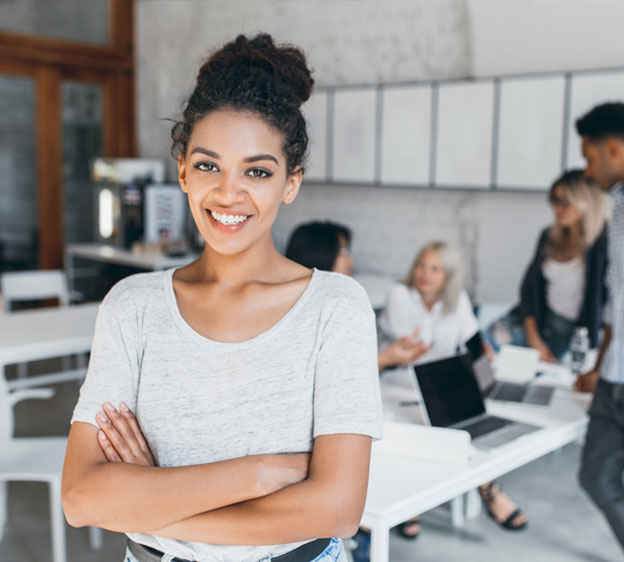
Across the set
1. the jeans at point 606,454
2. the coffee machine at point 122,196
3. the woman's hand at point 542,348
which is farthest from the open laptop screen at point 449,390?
the coffee machine at point 122,196

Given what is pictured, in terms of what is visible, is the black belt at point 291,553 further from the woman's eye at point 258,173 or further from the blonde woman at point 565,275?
the blonde woman at point 565,275

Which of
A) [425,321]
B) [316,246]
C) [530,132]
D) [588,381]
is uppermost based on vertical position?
[530,132]

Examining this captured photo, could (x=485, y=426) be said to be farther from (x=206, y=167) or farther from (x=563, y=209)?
(x=563, y=209)

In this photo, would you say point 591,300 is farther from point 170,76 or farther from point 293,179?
point 170,76

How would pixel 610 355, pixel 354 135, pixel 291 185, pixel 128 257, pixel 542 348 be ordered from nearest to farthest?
pixel 291 185 → pixel 610 355 → pixel 542 348 → pixel 354 135 → pixel 128 257

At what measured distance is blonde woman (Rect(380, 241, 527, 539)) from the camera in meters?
3.15

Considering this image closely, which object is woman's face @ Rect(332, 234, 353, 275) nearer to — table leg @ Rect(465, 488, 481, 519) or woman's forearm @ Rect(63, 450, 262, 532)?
table leg @ Rect(465, 488, 481, 519)

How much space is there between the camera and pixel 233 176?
1.01 meters

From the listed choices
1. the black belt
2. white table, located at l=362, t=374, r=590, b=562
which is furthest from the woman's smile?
white table, located at l=362, t=374, r=590, b=562

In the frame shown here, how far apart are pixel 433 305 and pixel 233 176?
2297 millimetres

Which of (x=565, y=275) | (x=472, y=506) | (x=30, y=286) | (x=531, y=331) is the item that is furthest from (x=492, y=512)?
(x=30, y=286)

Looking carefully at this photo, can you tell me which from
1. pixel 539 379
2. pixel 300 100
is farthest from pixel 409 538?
pixel 300 100

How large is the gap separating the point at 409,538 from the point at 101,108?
5530 mm

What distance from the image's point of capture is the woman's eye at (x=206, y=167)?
1025 millimetres
